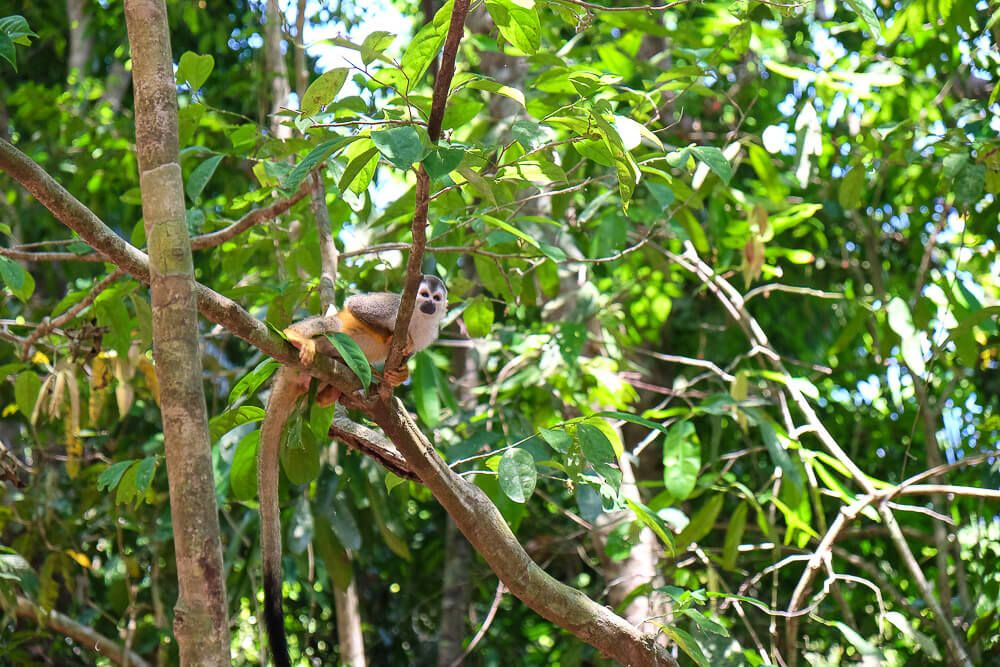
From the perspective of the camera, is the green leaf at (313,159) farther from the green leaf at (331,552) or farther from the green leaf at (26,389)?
the green leaf at (331,552)

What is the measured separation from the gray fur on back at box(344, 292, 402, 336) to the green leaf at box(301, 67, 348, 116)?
1.07 meters

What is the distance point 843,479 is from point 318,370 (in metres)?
3.77

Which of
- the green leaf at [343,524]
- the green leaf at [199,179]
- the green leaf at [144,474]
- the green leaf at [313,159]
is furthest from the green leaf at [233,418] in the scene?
the green leaf at [343,524]

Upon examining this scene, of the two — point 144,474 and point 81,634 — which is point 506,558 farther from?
point 81,634

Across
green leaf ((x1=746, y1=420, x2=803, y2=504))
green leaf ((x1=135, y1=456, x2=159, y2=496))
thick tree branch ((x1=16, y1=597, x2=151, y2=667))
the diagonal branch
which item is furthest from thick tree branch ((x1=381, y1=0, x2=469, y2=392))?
Answer: thick tree branch ((x1=16, y1=597, x2=151, y2=667))

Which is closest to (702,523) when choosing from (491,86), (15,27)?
(491,86)

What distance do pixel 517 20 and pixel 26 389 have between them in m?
2.28

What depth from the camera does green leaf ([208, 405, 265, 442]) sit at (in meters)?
2.69

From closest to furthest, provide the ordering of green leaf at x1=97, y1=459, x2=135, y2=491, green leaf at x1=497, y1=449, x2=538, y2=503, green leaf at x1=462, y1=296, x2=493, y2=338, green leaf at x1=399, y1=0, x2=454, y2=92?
1. green leaf at x1=399, y1=0, x2=454, y2=92
2. green leaf at x1=497, y1=449, x2=538, y2=503
3. green leaf at x1=97, y1=459, x2=135, y2=491
4. green leaf at x1=462, y1=296, x2=493, y2=338

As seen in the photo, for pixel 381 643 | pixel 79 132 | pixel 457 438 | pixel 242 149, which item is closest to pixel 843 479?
pixel 457 438

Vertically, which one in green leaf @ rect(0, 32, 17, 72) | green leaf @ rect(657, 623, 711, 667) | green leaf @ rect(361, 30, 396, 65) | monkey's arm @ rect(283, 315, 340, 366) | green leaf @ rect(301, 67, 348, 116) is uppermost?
green leaf @ rect(0, 32, 17, 72)

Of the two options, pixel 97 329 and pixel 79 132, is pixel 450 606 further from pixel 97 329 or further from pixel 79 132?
pixel 79 132

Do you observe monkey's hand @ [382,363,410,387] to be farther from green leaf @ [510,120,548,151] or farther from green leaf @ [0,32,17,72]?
green leaf @ [0,32,17,72]

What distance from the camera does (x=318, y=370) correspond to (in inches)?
86.0
